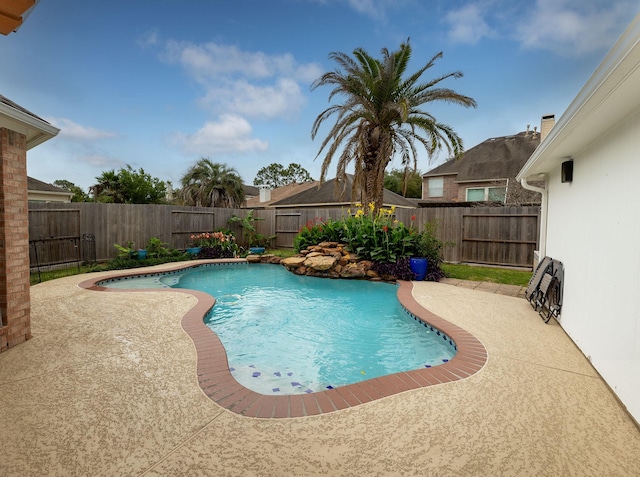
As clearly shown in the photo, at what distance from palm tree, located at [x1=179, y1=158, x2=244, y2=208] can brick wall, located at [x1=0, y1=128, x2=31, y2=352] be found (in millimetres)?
Answer: 19726

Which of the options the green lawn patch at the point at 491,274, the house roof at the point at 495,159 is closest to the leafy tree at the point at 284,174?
the house roof at the point at 495,159

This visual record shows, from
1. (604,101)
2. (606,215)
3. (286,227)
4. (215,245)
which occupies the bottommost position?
(215,245)

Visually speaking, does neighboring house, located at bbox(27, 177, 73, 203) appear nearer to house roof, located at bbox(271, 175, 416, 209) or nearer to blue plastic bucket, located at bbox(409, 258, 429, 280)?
house roof, located at bbox(271, 175, 416, 209)

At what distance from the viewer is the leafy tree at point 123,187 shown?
2164cm

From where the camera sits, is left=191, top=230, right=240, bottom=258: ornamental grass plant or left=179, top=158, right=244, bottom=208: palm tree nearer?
left=191, top=230, right=240, bottom=258: ornamental grass plant

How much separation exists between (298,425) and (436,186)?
2267 centimetres

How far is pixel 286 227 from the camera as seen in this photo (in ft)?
50.7

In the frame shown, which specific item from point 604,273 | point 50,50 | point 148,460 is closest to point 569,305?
point 604,273

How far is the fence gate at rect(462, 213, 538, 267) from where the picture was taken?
1012cm

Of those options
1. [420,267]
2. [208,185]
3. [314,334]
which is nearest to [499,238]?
[420,267]

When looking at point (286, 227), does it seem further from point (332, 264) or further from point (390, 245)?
point (390, 245)

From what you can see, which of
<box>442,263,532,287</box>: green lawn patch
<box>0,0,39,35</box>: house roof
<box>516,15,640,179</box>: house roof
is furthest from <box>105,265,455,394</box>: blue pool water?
<box>0,0,39,35</box>: house roof

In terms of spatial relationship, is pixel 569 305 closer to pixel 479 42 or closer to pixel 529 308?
pixel 529 308

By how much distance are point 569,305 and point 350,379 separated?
10.3 feet
